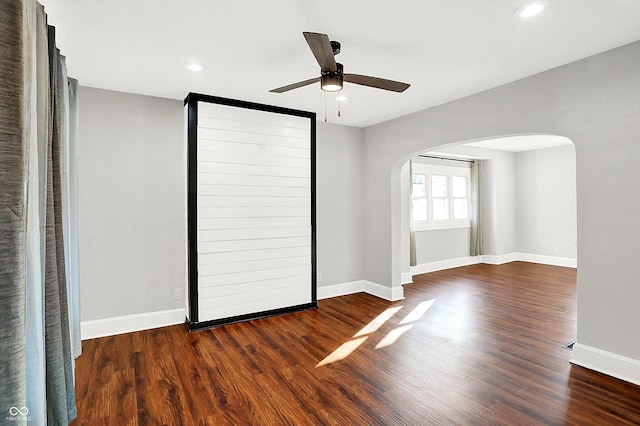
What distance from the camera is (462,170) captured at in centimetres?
771

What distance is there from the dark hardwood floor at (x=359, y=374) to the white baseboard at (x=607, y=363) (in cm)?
8

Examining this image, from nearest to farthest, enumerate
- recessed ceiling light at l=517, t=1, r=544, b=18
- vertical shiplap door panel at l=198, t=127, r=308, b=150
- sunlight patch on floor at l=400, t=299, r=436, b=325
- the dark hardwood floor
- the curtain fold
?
the curtain fold
recessed ceiling light at l=517, t=1, r=544, b=18
the dark hardwood floor
vertical shiplap door panel at l=198, t=127, r=308, b=150
sunlight patch on floor at l=400, t=299, r=436, b=325

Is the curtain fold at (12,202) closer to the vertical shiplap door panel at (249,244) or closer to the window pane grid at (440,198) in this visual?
the vertical shiplap door panel at (249,244)

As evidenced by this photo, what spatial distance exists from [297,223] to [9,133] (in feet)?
11.6

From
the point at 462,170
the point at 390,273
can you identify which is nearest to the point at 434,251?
the point at 462,170

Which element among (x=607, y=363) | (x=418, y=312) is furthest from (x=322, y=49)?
(x=418, y=312)

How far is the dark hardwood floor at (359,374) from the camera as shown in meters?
2.23

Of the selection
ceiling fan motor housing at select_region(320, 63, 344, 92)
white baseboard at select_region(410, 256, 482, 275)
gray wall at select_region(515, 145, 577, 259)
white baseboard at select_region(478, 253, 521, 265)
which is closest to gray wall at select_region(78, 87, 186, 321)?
ceiling fan motor housing at select_region(320, 63, 344, 92)

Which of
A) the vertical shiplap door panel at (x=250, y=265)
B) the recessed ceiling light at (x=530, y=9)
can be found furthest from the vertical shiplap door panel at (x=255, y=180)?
the recessed ceiling light at (x=530, y=9)

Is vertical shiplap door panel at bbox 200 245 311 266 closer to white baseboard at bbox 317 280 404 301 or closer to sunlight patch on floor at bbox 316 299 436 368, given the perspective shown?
white baseboard at bbox 317 280 404 301

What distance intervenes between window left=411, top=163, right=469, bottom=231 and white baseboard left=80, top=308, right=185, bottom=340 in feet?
15.9

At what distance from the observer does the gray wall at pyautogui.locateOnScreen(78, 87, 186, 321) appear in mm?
3537

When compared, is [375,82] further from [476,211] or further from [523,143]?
[476,211]

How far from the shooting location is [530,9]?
2113 millimetres
